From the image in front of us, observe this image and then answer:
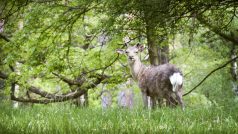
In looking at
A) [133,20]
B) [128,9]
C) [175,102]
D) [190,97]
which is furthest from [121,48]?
[190,97]

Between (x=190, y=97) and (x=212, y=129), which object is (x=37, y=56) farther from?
(x=190, y=97)

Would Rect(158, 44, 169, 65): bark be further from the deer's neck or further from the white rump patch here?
the white rump patch

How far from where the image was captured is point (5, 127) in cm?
562

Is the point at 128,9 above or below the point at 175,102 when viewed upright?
above

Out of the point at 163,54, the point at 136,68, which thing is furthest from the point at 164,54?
the point at 136,68

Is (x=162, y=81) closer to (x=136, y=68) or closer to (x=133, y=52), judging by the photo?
(x=136, y=68)

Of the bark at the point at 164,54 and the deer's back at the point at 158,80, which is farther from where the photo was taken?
the bark at the point at 164,54

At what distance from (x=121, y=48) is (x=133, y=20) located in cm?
534

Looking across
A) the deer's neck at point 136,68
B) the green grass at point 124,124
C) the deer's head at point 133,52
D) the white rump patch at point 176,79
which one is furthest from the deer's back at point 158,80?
the green grass at point 124,124

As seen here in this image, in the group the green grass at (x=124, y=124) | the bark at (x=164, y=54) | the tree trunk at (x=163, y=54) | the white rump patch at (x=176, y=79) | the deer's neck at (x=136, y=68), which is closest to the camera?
the green grass at (x=124, y=124)

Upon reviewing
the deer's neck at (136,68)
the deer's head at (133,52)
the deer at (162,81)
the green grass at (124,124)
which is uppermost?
the deer's head at (133,52)

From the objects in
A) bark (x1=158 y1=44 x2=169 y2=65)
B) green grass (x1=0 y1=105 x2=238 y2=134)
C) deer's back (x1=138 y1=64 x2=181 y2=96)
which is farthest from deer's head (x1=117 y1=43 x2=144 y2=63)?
green grass (x1=0 y1=105 x2=238 y2=134)

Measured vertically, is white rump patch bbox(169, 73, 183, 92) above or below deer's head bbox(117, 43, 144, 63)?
below

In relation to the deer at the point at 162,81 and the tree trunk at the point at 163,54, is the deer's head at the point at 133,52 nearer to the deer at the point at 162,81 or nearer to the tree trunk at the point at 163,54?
the deer at the point at 162,81
